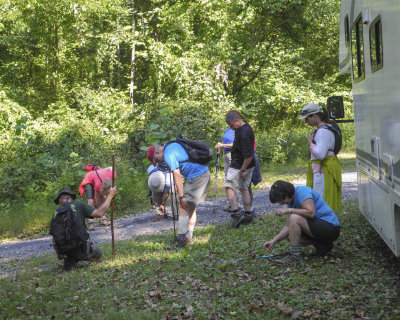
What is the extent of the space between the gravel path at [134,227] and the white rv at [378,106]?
472cm

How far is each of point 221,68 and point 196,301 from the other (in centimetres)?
1904

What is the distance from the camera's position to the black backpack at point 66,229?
309 inches

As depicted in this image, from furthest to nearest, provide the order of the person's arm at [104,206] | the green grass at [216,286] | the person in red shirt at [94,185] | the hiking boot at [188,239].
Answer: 1. the person in red shirt at [94,185]
2. the hiking boot at [188,239]
3. the person's arm at [104,206]
4. the green grass at [216,286]

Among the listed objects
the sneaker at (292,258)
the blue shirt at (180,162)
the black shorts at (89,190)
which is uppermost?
the blue shirt at (180,162)

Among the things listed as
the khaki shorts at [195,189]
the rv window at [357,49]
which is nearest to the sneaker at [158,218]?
the khaki shorts at [195,189]

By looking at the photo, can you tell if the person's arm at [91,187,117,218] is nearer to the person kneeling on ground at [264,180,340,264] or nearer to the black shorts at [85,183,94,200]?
the person kneeling on ground at [264,180,340,264]

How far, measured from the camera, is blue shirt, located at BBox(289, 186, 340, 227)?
702 centimetres

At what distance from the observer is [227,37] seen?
84.2ft

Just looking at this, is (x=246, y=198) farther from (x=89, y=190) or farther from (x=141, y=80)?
(x=141, y=80)

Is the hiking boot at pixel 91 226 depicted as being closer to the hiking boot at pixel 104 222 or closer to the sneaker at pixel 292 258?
the hiking boot at pixel 104 222

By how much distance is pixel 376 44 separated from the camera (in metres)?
5.66

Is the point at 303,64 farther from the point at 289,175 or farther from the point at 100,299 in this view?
the point at 100,299

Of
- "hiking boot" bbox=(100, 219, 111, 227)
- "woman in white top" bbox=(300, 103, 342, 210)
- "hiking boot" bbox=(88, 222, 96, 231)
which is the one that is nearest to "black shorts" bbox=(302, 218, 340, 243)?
"woman in white top" bbox=(300, 103, 342, 210)

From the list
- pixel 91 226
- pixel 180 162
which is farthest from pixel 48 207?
pixel 180 162
